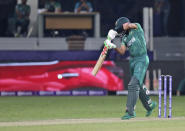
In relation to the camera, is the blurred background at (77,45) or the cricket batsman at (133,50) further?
the blurred background at (77,45)

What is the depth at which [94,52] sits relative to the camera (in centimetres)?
2383

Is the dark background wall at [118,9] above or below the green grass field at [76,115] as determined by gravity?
above

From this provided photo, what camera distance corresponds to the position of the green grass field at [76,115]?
13188mm

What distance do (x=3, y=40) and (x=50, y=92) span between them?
10.3ft

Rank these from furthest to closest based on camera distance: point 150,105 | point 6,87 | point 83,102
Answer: point 6,87 → point 83,102 → point 150,105

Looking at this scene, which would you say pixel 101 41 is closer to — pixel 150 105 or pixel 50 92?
pixel 50 92

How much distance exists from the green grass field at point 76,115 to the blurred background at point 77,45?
1.10 meters

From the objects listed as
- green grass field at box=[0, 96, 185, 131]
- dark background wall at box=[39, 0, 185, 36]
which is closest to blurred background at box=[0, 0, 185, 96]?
dark background wall at box=[39, 0, 185, 36]

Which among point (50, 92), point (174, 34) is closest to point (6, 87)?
point (50, 92)

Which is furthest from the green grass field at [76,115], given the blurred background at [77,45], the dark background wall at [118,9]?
the dark background wall at [118,9]

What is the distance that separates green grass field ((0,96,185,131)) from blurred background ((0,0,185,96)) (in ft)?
3.61

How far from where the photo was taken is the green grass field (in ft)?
43.3

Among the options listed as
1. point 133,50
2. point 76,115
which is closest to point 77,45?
point 76,115

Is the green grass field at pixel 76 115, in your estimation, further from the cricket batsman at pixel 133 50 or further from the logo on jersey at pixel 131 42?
the logo on jersey at pixel 131 42
